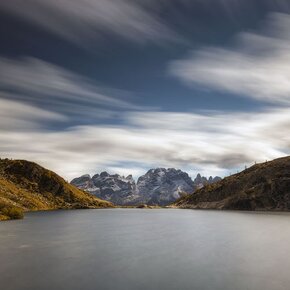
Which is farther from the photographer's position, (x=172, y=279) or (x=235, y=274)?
(x=235, y=274)

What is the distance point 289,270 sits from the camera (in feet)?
173

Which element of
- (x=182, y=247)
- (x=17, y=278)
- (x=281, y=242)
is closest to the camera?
(x=17, y=278)

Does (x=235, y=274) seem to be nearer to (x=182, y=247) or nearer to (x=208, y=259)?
(x=208, y=259)

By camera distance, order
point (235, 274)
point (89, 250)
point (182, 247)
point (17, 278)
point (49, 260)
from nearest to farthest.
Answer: point (17, 278) < point (235, 274) < point (49, 260) < point (89, 250) < point (182, 247)

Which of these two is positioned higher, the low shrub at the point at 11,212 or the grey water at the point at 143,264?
the low shrub at the point at 11,212

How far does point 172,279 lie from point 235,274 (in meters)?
9.44

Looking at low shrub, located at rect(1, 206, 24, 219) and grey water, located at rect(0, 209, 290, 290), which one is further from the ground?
low shrub, located at rect(1, 206, 24, 219)

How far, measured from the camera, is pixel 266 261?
2372 inches

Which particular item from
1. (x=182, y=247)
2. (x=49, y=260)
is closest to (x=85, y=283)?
(x=49, y=260)

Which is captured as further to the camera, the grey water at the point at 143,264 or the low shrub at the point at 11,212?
the low shrub at the point at 11,212

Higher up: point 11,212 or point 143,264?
point 11,212

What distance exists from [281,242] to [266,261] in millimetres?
29601

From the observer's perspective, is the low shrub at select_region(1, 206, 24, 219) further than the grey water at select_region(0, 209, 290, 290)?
Yes

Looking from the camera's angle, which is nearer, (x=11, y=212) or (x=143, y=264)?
(x=143, y=264)
